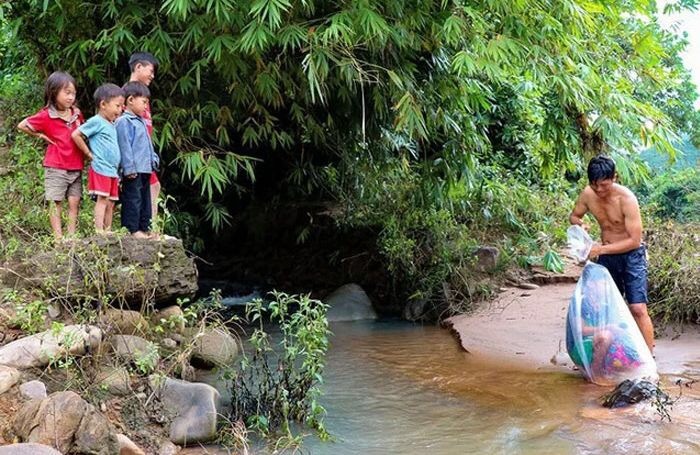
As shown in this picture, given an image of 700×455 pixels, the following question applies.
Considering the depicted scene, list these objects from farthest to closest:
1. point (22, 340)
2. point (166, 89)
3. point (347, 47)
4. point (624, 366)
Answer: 1. point (166, 89)
2. point (347, 47)
3. point (624, 366)
4. point (22, 340)

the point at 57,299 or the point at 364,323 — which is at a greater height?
the point at 57,299

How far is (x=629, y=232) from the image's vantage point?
454 centimetres

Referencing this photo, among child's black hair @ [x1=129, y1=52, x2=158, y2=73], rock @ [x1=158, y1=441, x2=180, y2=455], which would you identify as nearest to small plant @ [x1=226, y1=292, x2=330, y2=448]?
rock @ [x1=158, y1=441, x2=180, y2=455]

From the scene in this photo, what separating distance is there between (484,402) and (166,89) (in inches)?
146

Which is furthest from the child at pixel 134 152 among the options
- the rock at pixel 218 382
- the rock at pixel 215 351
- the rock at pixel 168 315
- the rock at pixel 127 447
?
the rock at pixel 127 447

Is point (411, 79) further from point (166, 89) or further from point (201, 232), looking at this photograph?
point (201, 232)

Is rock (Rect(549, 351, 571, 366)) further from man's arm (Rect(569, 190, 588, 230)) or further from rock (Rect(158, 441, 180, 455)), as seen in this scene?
rock (Rect(158, 441, 180, 455))

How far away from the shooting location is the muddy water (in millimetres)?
3625

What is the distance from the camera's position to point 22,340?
3664 mm

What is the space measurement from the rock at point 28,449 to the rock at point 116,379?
0.90 meters

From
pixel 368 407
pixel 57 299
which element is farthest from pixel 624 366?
pixel 57 299

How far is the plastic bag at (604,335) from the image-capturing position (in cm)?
436

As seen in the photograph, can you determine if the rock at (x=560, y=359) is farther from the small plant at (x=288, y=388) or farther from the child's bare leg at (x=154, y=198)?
the child's bare leg at (x=154, y=198)

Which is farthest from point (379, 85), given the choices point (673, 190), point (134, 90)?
point (673, 190)
